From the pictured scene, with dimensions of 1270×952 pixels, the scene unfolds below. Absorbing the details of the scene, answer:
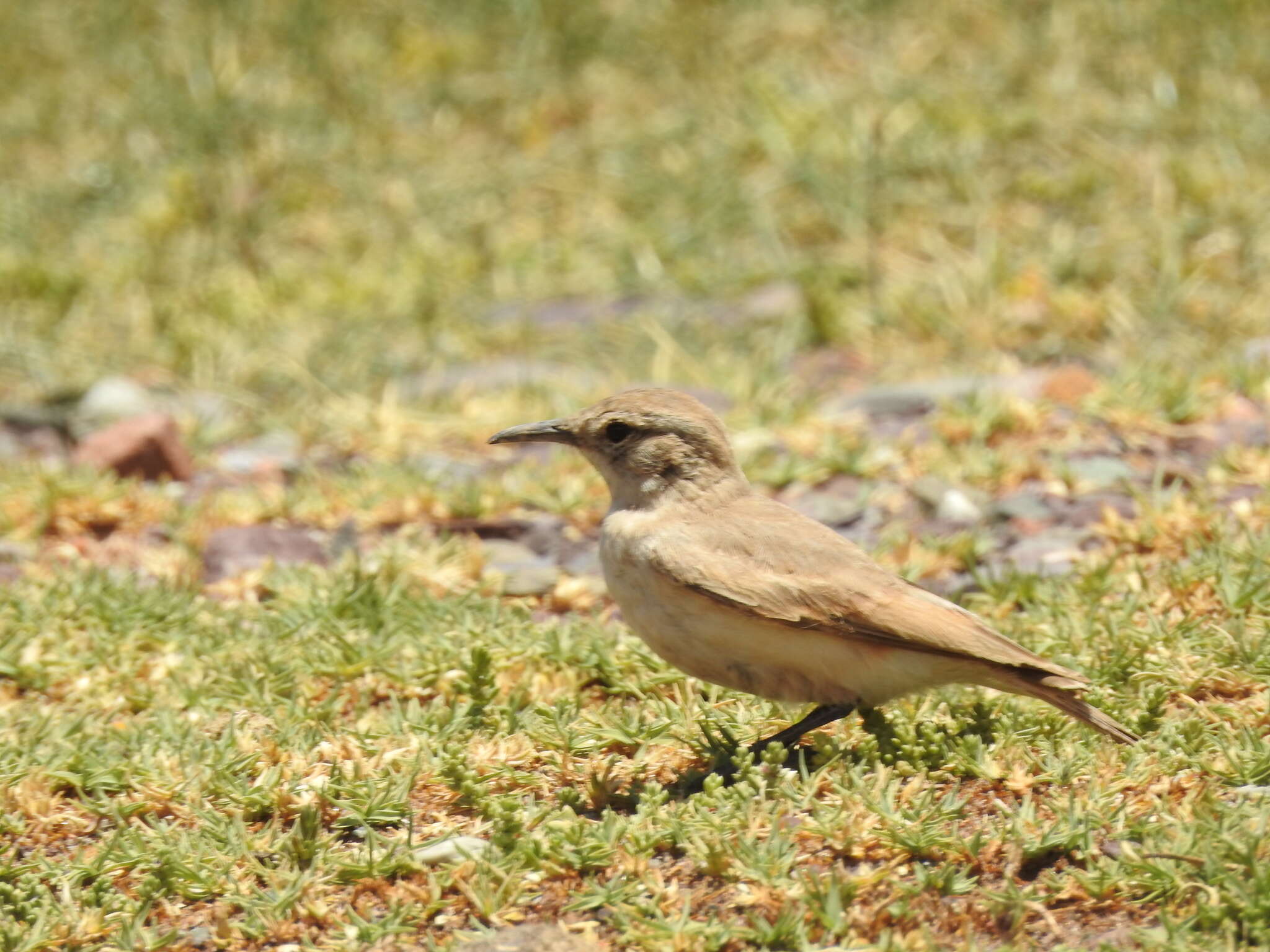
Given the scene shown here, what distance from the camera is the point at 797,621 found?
4.30 m

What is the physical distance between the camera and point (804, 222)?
9.63 m

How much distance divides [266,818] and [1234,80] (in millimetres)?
8076

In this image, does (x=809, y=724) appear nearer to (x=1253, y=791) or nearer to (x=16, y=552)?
(x=1253, y=791)

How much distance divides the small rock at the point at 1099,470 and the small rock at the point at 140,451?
147 inches

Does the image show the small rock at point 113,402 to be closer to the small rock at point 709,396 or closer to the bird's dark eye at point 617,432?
the small rock at point 709,396

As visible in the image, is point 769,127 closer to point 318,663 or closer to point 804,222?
point 804,222

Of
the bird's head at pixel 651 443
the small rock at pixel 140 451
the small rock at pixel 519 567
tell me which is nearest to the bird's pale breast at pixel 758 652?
the bird's head at pixel 651 443

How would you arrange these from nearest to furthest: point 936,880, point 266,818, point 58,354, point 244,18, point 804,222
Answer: point 936,880 → point 266,818 → point 58,354 → point 804,222 → point 244,18

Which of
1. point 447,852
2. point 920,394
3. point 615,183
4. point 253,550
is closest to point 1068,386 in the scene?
point 920,394

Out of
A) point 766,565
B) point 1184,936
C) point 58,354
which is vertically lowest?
point 58,354

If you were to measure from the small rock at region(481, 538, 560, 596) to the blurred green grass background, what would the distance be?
194 centimetres

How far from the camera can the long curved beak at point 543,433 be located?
4941 millimetres

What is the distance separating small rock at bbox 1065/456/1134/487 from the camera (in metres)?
6.49

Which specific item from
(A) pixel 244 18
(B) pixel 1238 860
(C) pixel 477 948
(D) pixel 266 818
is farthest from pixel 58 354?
(B) pixel 1238 860
